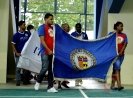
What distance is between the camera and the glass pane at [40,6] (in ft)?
52.7

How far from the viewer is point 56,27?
6020mm

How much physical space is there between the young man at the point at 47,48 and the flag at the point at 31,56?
142 centimetres

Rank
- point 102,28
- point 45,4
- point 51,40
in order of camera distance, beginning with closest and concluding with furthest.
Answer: point 51,40 → point 102,28 → point 45,4

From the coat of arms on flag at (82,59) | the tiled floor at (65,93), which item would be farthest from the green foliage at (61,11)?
the tiled floor at (65,93)

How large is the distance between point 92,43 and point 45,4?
10.2 m

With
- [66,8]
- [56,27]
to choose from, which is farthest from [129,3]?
[66,8]

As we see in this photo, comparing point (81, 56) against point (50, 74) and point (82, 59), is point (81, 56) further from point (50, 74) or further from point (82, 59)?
point (50, 74)

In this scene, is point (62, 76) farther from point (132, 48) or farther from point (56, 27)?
Answer: point (132, 48)

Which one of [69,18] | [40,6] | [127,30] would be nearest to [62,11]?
[69,18]

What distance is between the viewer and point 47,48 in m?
5.61

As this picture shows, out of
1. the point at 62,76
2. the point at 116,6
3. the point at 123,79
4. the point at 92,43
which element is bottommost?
the point at 123,79

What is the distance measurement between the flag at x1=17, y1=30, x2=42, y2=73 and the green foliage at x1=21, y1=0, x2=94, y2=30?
8587mm

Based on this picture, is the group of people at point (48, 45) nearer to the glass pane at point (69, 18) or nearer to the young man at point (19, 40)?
the young man at point (19, 40)

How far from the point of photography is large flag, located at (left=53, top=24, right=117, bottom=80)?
6.06 meters
